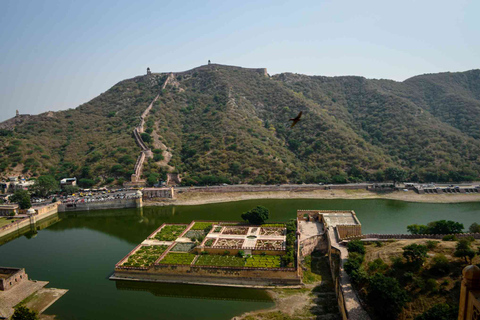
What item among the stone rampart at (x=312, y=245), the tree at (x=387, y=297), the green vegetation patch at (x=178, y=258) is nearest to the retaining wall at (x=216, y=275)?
the green vegetation patch at (x=178, y=258)

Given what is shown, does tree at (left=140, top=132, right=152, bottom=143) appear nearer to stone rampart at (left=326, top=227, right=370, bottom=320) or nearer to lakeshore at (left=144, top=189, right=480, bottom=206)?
lakeshore at (left=144, top=189, right=480, bottom=206)

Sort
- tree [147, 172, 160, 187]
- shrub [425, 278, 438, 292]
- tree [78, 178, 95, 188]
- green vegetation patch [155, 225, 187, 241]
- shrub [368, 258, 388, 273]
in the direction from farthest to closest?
tree [78, 178, 95, 188] → tree [147, 172, 160, 187] → green vegetation patch [155, 225, 187, 241] → shrub [368, 258, 388, 273] → shrub [425, 278, 438, 292]

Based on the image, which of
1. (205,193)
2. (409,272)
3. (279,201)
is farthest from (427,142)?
(409,272)

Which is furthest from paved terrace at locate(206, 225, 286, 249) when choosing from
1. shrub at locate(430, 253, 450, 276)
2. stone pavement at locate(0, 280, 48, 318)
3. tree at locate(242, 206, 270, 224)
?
stone pavement at locate(0, 280, 48, 318)

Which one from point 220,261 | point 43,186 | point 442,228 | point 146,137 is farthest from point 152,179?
point 442,228

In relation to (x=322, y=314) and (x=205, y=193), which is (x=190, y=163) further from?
(x=322, y=314)
